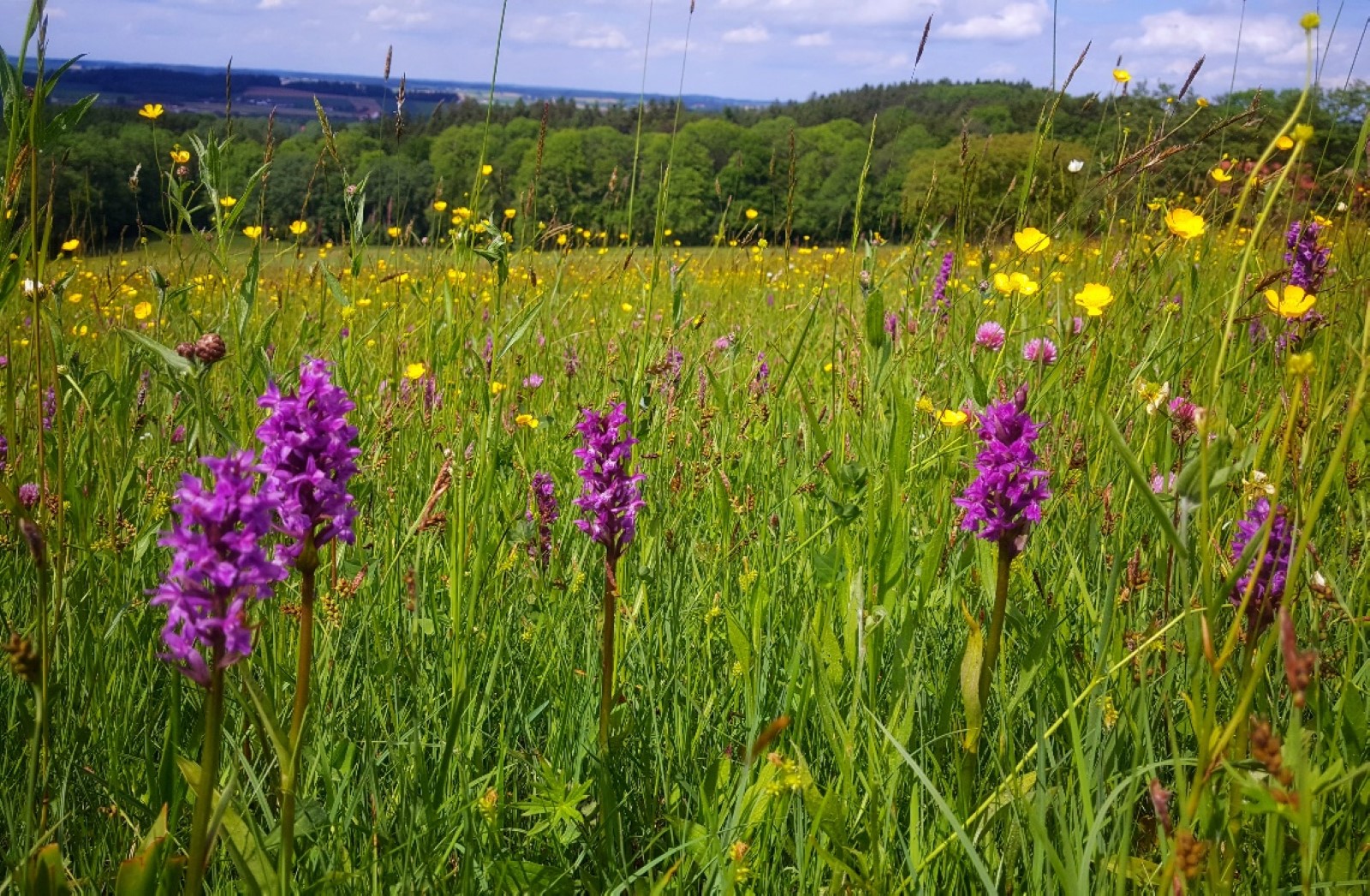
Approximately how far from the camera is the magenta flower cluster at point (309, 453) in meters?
0.85

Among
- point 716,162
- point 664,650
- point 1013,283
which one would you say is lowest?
point 664,650

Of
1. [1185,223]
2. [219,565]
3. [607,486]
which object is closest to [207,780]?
[219,565]

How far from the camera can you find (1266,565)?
1.14 m

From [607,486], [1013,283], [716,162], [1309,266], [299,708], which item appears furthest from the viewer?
[716,162]

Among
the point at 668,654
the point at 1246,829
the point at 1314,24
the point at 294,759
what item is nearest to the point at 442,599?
the point at 668,654

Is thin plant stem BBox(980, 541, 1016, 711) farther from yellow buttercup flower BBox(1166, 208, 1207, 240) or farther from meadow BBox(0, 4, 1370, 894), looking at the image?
yellow buttercup flower BBox(1166, 208, 1207, 240)

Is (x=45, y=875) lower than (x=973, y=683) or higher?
lower

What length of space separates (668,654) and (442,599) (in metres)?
0.50

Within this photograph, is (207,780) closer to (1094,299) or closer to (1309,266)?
(1094,299)

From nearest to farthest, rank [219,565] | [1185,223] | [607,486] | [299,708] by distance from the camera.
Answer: [219,565]
[299,708]
[607,486]
[1185,223]

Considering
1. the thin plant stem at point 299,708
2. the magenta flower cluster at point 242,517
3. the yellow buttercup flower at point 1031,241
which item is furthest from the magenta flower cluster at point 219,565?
the yellow buttercup flower at point 1031,241

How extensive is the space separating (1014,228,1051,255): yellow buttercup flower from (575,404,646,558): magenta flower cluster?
1.07 metres

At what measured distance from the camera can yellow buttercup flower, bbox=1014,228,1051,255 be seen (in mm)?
1904

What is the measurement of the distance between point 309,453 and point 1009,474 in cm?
80
